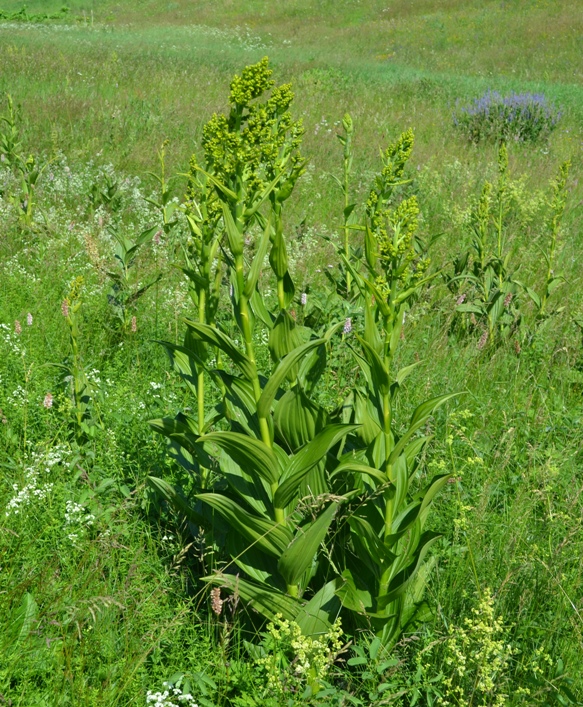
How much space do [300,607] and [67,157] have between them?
6748 millimetres

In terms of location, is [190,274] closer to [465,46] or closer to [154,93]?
[154,93]

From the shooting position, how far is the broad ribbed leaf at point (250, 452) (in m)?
2.13

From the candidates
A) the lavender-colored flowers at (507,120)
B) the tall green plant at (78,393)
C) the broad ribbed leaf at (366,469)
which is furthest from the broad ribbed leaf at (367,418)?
the lavender-colored flowers at (507,120)

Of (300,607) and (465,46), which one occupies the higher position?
(465,46)

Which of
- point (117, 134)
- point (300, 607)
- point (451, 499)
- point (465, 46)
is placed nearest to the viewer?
point (300, 607)

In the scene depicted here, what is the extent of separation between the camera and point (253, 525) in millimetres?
2252

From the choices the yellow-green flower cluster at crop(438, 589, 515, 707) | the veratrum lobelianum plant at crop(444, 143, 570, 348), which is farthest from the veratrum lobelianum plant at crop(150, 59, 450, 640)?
the veratrum lobelianum plant at crop(444, 143, 570, 348)

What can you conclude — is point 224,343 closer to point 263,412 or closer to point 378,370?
point 263,412

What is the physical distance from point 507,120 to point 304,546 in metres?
10.2

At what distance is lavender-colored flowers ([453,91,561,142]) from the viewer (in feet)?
35.1

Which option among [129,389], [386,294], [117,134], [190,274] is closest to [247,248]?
[129,389]

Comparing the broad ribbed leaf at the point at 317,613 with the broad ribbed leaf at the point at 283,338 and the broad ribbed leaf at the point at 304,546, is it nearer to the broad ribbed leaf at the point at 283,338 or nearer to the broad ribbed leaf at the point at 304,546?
the broad ribbed leaf at the point at 304,546

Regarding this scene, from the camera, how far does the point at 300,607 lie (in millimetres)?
2289

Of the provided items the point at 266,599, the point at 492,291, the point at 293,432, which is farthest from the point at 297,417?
the point at 492,291
